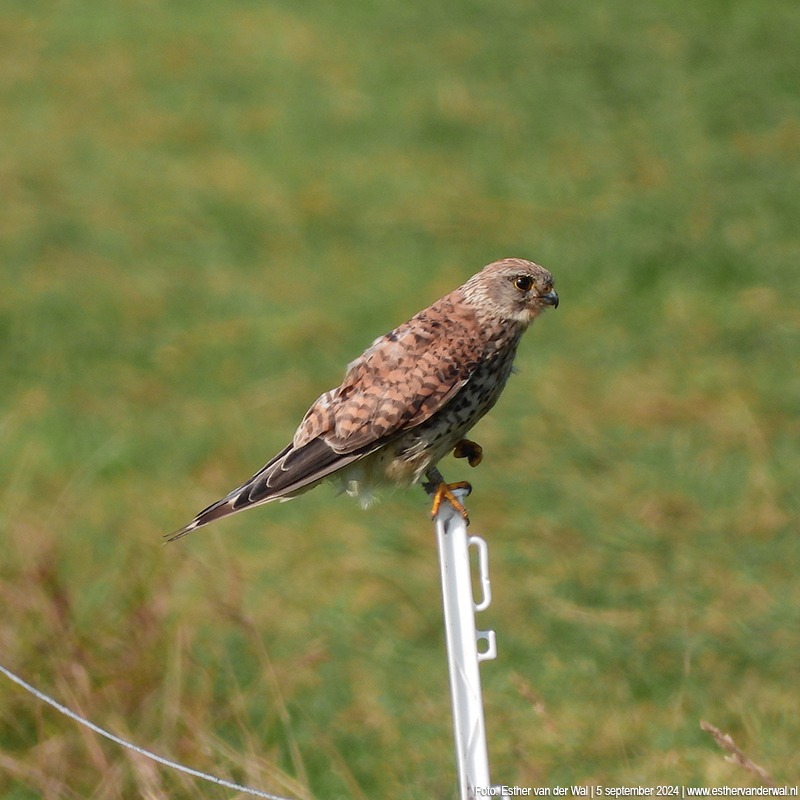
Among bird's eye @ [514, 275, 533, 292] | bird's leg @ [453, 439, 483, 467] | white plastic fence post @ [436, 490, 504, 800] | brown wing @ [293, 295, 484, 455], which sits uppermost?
bird's eye @ [514, 275, 533, 292]

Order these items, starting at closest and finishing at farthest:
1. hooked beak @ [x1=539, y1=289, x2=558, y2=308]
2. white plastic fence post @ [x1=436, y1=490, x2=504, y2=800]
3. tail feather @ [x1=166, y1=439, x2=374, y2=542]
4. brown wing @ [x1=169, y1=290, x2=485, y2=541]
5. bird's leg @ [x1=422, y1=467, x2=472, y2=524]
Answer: white plastic fence post @ [x1=436, y1=490, x2=504, y2=800] < bird's leg @ [x1=422, y1=467, x2=472, y2=524] < tail feather @ [x1=166, y1=439, x2=374, y2=542] < brown wing @ [x1=169, y1=290, x2=485, y2=541] < hooked beak @ [x1=539, y1=289, x2=558, y2=308]

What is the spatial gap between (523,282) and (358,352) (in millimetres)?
4234

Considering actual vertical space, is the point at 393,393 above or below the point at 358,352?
below

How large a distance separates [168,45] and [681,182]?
17.3 feet

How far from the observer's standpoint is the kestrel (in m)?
3.15

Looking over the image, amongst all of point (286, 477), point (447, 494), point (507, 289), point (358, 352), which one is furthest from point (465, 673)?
point (358, 352)

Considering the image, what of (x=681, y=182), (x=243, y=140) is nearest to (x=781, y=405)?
(x=681, y=182)

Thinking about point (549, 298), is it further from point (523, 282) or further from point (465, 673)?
point (465, 673)

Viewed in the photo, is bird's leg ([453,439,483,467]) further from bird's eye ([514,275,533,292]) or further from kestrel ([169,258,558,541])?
bird's eye ([514,275,533,292])

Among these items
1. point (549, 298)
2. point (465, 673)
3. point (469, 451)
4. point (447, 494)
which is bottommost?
point (465, 673)

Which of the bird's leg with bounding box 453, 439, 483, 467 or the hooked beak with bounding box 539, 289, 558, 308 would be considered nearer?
the bird's leg with bounding box 453, 439, 483, 467

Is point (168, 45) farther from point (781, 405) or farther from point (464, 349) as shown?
point (464, 349)

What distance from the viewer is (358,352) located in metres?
7.45

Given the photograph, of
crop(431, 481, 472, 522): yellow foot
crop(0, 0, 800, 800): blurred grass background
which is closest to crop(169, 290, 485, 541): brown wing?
crop(431, 481, 472, 522): yellow foot
